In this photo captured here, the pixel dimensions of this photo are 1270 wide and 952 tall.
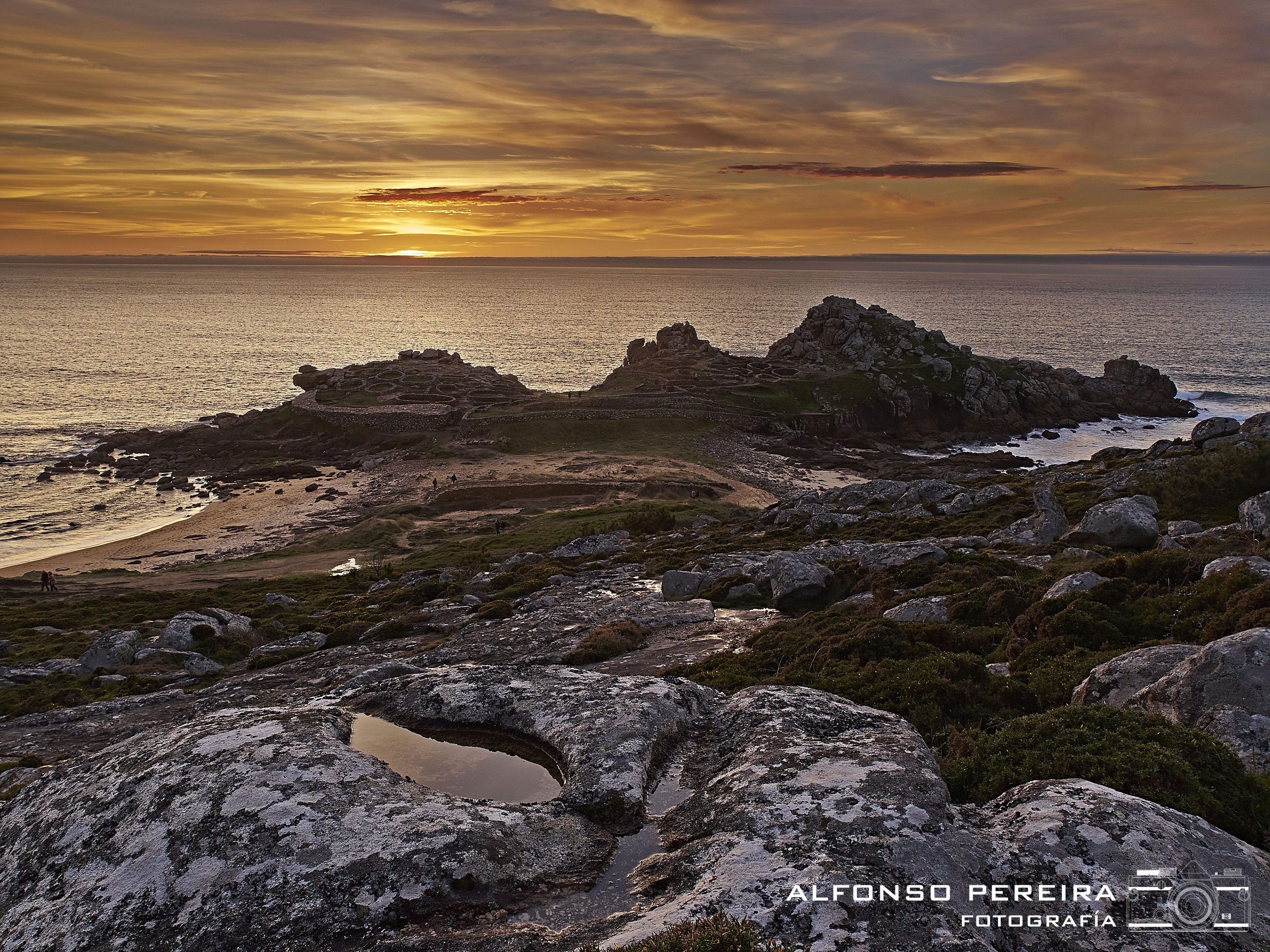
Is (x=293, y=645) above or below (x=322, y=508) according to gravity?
above

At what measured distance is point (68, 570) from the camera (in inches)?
2470

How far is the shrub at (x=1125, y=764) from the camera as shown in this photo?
960cm

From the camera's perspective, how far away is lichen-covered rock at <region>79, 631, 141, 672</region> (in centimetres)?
3306

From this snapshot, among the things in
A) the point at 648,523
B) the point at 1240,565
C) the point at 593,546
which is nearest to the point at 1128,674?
the point at 1240,565

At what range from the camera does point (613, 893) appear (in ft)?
30.2

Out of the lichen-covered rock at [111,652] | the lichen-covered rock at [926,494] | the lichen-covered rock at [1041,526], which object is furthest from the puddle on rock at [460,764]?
the lichen-covered rock at [926,494]

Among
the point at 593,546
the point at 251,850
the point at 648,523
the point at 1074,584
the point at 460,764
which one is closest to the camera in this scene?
the point at 251,850

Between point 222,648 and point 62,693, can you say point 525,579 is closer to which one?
point 222,648

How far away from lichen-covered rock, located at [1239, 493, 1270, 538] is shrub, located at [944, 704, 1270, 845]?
18.2 meters

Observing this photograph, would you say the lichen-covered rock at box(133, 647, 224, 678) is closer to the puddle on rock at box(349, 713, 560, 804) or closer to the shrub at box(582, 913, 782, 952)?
the puddle on rock at box(349, 713, 560, 804)

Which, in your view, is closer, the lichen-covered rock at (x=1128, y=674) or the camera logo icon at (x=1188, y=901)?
the camera logo icon at (x=1188, y=901)

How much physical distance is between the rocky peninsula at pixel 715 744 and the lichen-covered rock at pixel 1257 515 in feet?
3.65

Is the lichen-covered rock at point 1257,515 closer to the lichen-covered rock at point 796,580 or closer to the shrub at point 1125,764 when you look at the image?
the lichen-covered rock at point 796,580

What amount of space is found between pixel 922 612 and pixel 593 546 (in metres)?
31.1
